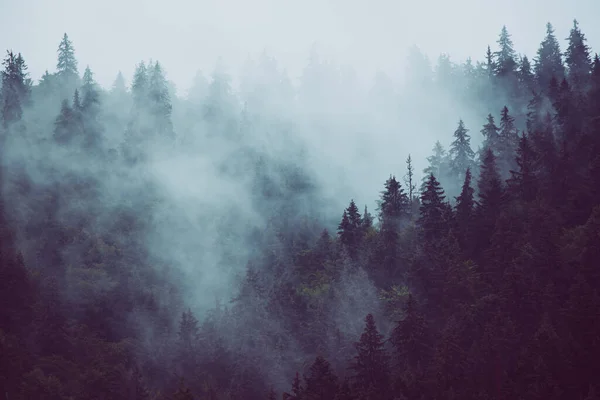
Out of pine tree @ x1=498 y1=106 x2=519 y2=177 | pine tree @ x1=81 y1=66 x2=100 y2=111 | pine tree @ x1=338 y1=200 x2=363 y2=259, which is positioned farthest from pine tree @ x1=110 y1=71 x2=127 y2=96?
pine tree @ x1=498 y1=106 x2=519 y2=177

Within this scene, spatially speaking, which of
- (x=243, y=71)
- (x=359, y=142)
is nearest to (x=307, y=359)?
(x=359, y=142)

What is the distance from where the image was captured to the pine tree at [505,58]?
360ft

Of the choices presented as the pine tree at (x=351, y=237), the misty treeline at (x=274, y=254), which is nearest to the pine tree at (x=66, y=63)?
the misty treeline at (x=274, y=254)

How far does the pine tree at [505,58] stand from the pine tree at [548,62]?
4.39 metres

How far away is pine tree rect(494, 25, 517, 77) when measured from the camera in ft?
360

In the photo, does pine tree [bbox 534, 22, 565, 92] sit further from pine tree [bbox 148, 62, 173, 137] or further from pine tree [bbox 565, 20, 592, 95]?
pine tree [bbox 148, 62, 173, 137]

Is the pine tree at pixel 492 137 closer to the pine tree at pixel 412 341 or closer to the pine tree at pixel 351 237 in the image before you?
the pine tree at pixel 351 237

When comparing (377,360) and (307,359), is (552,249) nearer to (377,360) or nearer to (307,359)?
(377,360)

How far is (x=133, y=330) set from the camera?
69.8 meters

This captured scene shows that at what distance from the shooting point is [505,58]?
111812mm

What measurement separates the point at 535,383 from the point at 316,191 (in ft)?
191

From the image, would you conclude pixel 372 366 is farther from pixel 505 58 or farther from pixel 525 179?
pixel 505 58

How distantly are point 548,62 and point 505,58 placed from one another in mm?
8109

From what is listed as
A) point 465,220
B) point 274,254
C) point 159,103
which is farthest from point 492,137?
point 159,103
